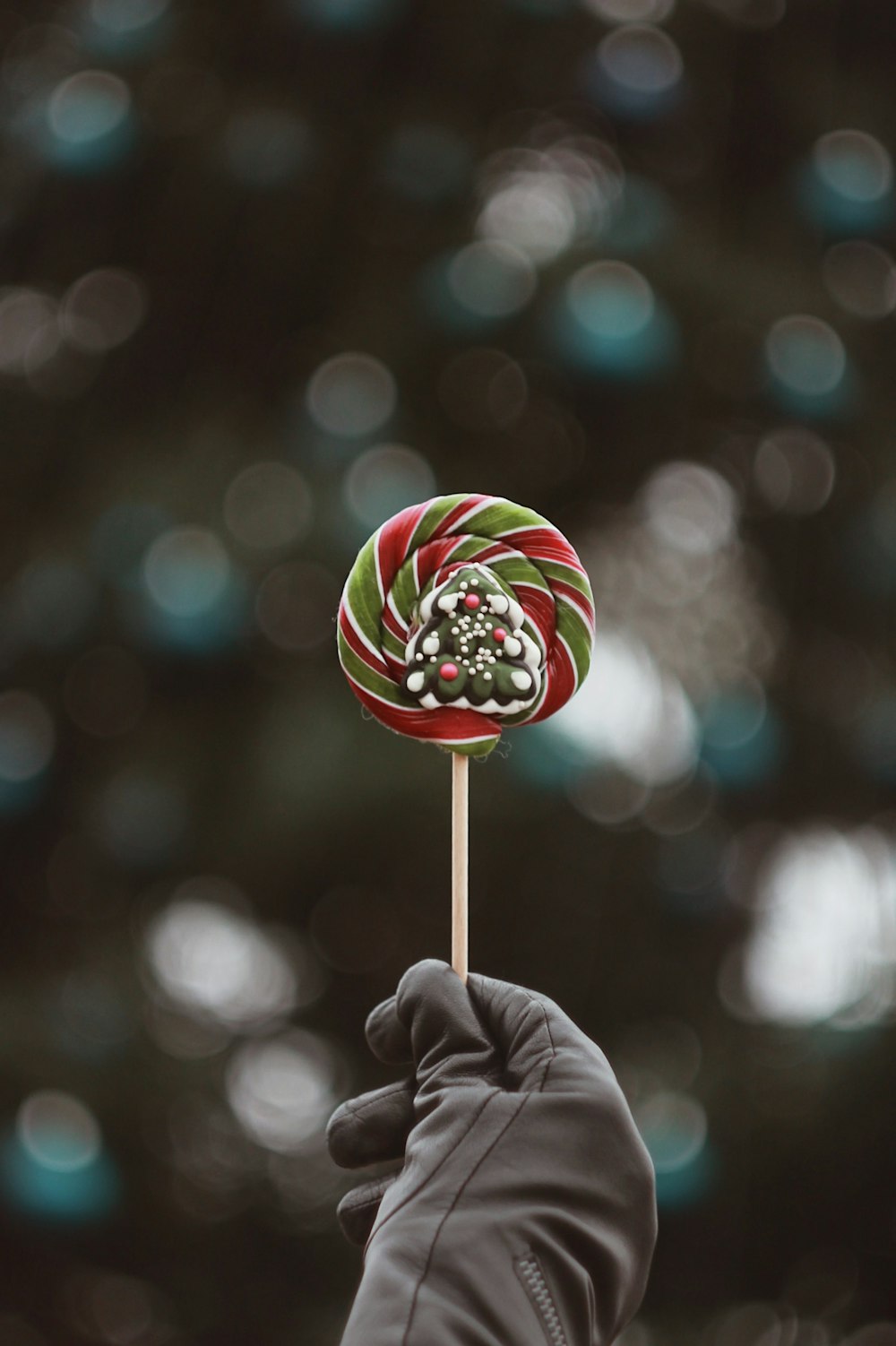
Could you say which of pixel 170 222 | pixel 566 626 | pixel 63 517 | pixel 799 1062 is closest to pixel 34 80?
pixel 170 222

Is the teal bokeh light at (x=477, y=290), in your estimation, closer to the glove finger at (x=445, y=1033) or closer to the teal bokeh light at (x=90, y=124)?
the teal bokeh light at (x=90, y=124)

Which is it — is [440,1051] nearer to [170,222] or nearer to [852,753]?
[852,753]

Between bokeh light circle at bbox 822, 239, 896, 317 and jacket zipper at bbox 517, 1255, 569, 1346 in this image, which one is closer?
jacket zipper at bbox 517, 1255, 569, 1346

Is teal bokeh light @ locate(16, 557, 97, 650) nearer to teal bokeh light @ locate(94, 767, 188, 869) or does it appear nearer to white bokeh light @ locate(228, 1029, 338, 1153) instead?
teal bokeh light @ locate(94, 767, 188, 869)

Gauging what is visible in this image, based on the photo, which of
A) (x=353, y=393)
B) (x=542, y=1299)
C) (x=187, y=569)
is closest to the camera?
(x=542, y=1299)

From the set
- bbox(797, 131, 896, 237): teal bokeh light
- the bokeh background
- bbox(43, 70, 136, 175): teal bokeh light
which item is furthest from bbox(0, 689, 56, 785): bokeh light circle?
bbox(797, 131, 896, 237): teal bokeh light

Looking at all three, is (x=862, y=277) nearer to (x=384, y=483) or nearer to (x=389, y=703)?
(x=384, y=483)

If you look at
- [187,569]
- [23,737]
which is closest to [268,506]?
[187,569]
